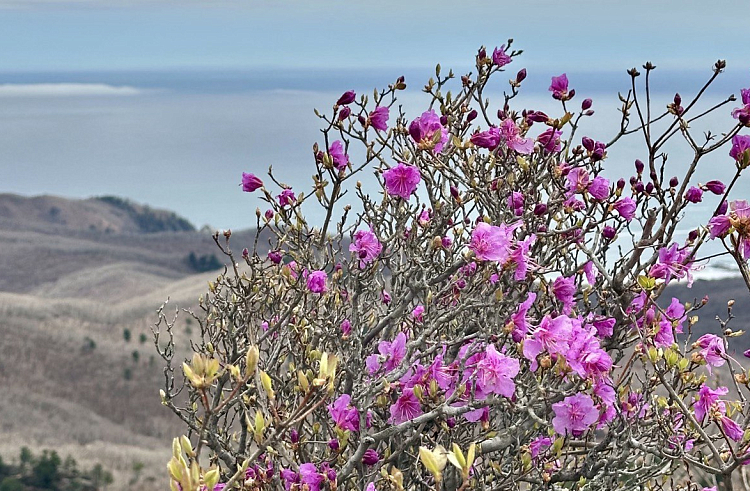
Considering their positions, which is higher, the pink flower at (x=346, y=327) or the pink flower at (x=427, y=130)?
the pink flower at (x=427, y=130)

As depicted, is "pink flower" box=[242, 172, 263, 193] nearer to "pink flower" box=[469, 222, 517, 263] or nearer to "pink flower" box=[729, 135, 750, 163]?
"pink flower" box=[469, 222, 517, 263]

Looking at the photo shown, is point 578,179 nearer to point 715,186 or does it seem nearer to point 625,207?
point 625,207

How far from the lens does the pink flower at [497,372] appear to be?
98.9 inches

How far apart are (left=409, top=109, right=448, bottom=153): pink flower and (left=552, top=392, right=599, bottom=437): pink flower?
984 millimetres

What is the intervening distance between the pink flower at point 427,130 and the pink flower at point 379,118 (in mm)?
406

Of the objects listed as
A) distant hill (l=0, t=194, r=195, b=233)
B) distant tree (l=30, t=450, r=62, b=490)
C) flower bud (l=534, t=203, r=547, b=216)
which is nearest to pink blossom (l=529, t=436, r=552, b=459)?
flower bud (l=534, t=203, r=547, b=216)

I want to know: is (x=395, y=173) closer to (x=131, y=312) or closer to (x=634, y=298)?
(x=634, y=298)

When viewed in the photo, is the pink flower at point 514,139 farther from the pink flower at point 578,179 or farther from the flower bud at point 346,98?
the flower bud at point 346,98

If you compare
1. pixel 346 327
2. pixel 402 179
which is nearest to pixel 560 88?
pixel 402 179

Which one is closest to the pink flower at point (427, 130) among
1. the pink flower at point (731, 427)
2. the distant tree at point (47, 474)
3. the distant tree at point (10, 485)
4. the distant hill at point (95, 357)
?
the pink flower at point (731, 427)

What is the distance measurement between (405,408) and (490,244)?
2.04 ft

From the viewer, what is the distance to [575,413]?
8.72ft

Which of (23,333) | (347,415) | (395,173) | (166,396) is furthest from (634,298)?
(23,333)

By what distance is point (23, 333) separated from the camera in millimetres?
27609
